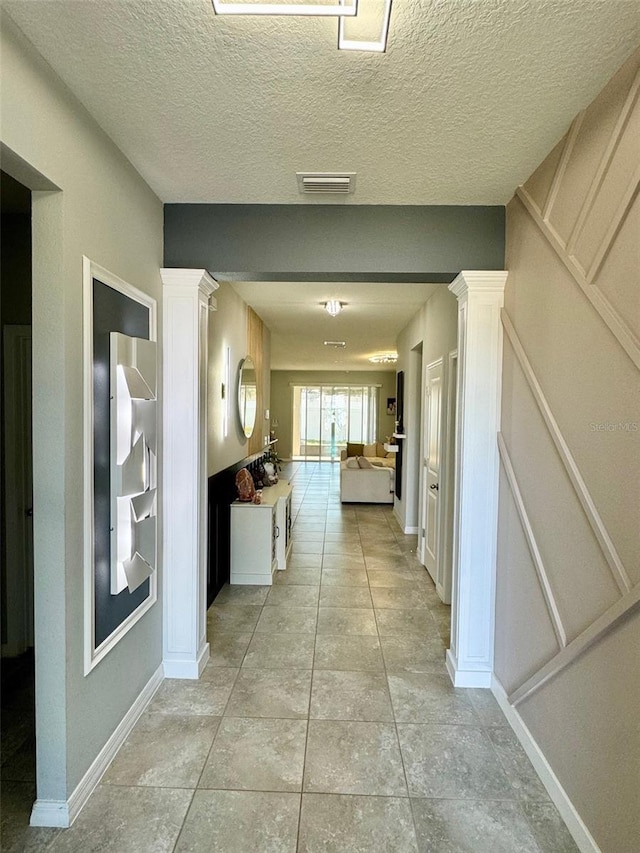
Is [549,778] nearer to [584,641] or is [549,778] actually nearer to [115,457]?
[584,641]

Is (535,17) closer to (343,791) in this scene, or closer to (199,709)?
(343,791)

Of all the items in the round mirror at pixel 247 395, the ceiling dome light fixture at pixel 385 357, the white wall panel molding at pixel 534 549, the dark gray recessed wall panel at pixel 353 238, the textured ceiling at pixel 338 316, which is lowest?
the white wall panel molding at pixel 534 549

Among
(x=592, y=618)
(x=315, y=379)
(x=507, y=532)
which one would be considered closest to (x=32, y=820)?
(x=592, y=618)

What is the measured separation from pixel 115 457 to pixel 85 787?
1270mm

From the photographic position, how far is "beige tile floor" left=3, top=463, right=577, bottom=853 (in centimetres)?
157

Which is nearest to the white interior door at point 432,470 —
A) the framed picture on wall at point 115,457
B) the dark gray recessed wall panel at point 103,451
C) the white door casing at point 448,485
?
the white door casing at point 448,485

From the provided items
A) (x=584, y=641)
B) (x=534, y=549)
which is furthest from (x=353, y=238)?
(x=584, y=641)

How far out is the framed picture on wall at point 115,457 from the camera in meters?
1.70

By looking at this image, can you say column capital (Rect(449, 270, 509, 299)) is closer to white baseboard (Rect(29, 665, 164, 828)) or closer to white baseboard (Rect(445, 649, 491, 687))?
white baseboard (Rect(445, 649, 491, 687))

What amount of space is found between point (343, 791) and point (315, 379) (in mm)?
11567

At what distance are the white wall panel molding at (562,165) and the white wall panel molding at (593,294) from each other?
0.05 meters

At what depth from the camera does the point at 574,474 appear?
5.35ft

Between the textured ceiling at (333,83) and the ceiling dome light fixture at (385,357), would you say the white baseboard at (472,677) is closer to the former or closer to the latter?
the textured ceiling at (333,83)

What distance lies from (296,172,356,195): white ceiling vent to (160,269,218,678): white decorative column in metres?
0.70
